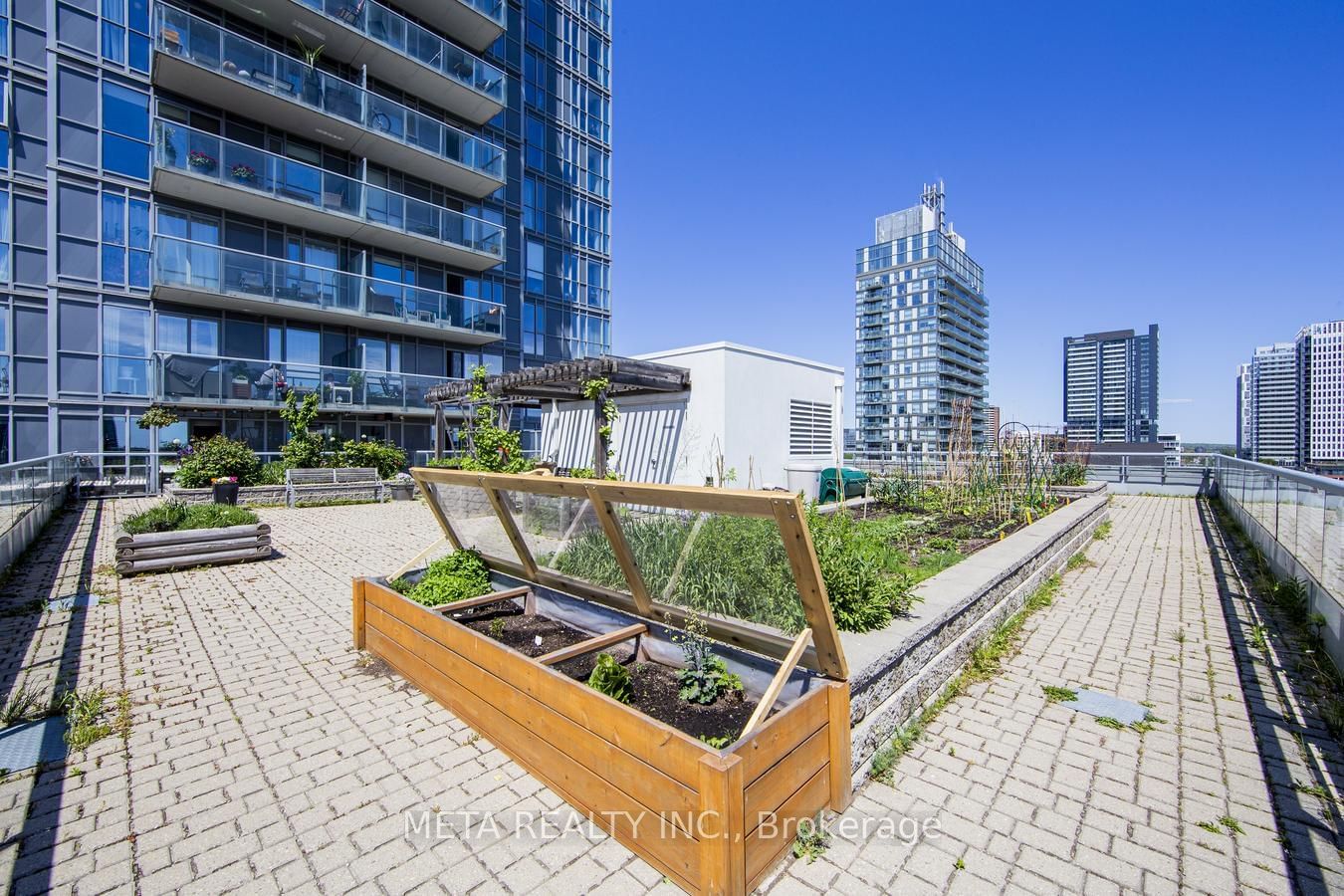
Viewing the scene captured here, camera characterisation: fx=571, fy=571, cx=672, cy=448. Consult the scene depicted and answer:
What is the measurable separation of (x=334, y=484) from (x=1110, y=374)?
19477 centimetres

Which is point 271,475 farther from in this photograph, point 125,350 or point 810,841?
point 810,841

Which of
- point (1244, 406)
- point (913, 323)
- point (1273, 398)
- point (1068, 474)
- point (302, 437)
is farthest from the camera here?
point (913, 323)

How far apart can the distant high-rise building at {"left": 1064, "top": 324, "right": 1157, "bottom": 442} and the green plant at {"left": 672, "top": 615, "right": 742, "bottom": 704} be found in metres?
176

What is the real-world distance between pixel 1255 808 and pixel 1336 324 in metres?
54.9

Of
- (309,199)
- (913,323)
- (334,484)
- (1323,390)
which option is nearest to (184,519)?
(334,484)

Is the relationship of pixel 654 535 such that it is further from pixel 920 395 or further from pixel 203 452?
pixel 920 395

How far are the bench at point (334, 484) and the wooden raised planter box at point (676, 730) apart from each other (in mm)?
13330

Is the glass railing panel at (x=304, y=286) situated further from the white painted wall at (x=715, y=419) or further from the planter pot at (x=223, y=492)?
the white painted wall at (x=715, y=419)

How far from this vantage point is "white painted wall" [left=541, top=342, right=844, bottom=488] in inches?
481

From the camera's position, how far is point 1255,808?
272 cm

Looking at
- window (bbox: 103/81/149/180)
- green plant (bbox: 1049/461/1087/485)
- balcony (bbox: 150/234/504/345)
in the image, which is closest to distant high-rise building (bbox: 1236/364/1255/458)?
green plant (bbox: 1049/461/1087/485)

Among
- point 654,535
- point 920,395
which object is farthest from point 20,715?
point 920,395

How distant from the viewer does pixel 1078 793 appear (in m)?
2.85

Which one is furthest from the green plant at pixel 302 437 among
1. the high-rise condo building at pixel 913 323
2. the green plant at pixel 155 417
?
the high-rise condo building at pixel 913 323
